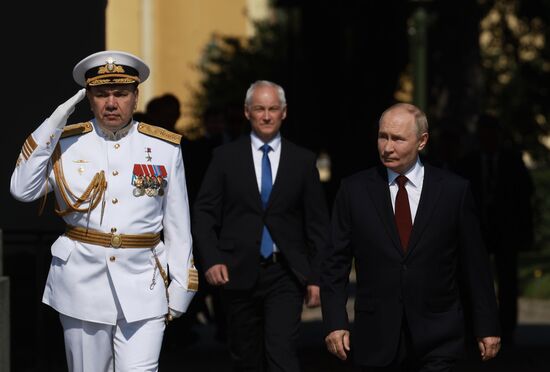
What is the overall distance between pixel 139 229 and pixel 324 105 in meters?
17.7

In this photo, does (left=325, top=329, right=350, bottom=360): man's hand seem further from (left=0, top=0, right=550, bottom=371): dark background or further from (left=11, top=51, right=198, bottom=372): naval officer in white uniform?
(left=0, top=0, right=550, bottom=371): dark background

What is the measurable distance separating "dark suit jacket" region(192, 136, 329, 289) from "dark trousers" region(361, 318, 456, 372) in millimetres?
1913

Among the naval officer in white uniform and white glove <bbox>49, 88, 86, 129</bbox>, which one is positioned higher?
white glove <bbox>49, 88, 86, 129</bbox>

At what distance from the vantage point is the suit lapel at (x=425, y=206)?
22.9 ft

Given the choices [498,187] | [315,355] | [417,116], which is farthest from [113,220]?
[498,187]

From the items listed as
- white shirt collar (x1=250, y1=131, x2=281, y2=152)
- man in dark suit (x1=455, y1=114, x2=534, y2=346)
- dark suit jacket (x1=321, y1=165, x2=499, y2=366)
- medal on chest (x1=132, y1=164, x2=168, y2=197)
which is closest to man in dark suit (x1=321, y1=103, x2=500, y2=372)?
dark suit jacket (x1=321, y1=165, x2=499, y2=366)

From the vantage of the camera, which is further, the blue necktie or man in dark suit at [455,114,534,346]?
man in dark suit at [455,114,534,346]

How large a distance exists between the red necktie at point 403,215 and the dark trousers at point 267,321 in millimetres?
1979

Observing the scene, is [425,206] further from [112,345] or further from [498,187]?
[498,187]

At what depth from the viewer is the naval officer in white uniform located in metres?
6.90

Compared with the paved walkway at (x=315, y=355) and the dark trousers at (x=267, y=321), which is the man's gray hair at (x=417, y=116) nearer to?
the dark trousers at (x=267, y=321)

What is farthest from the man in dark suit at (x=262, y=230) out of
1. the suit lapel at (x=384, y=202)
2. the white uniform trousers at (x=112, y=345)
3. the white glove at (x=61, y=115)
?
the white glove at (x=61, y=115)

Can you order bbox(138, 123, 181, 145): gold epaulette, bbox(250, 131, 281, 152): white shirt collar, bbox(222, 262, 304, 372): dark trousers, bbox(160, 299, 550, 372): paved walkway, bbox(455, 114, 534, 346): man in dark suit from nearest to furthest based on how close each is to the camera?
1. bbox(138, 123, 181, 145): gold epaulette
2. bbox(222, 262, 304, 372): dark trousers
3. bbox(250, 131, 281, 152): white shirt collar
4. bbox(160, 299, 550, 372): paved walkway
5. bbox(455, 114, 534, 346): man in dark suit

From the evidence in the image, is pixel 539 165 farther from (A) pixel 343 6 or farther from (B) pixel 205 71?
(B) pixel 205 71
